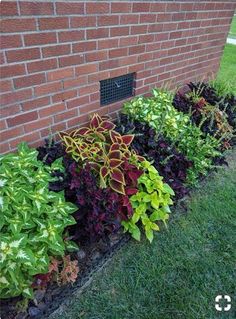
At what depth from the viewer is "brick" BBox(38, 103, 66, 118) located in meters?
2.16

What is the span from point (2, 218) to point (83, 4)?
5.01 feet

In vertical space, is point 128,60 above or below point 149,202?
above

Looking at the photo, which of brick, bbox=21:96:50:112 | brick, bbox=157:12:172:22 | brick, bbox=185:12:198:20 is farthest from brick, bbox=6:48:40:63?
brick, bbox=185:12:198:20

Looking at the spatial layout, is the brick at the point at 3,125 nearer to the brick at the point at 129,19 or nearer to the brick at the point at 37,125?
the brick at the point at 37,125

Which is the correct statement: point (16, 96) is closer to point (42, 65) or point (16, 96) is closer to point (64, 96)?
point (42, 65)

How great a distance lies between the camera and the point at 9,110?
1932mm

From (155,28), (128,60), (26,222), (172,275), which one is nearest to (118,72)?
(128,60)

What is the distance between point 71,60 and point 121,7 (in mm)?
635

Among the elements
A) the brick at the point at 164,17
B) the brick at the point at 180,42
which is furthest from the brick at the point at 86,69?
the brick at the point at 180,42

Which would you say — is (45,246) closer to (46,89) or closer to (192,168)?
(46,89)

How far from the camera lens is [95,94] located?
2521 millimetres

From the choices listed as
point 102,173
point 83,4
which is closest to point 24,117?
point 102,173

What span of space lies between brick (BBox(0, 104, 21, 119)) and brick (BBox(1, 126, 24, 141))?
0.11 meters

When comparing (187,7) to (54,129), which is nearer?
(54,129)
